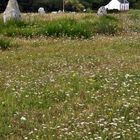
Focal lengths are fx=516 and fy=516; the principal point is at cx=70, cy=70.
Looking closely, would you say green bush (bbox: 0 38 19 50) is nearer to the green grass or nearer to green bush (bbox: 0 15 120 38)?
the green grass

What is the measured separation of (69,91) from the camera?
13281 mm

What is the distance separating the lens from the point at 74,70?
646 inches

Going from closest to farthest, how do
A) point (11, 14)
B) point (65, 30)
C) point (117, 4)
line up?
point (65, 30)
point (11, 14)
point (117, 4)

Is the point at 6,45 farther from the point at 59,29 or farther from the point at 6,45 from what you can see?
the point at 59,29

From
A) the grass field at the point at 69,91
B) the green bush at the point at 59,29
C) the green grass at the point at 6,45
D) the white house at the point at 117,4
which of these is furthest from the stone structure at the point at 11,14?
the white house at the point at 117,4

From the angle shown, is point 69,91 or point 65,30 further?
point 65,30

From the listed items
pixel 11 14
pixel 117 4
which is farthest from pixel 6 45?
pixel 117 4

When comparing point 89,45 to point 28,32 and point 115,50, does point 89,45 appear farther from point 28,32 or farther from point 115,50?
→ point 28,32

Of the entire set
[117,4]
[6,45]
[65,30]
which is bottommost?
[117,4]

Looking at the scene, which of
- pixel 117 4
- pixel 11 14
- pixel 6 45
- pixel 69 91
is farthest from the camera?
pixel 117 4

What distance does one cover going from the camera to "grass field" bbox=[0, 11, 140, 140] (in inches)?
394

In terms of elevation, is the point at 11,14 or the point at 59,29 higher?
the point at 11,14

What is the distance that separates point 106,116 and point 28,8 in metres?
75.0

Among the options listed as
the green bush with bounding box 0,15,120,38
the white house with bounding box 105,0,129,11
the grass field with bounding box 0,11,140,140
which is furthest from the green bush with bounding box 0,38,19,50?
the white house with bounding box 105,0,129,11
